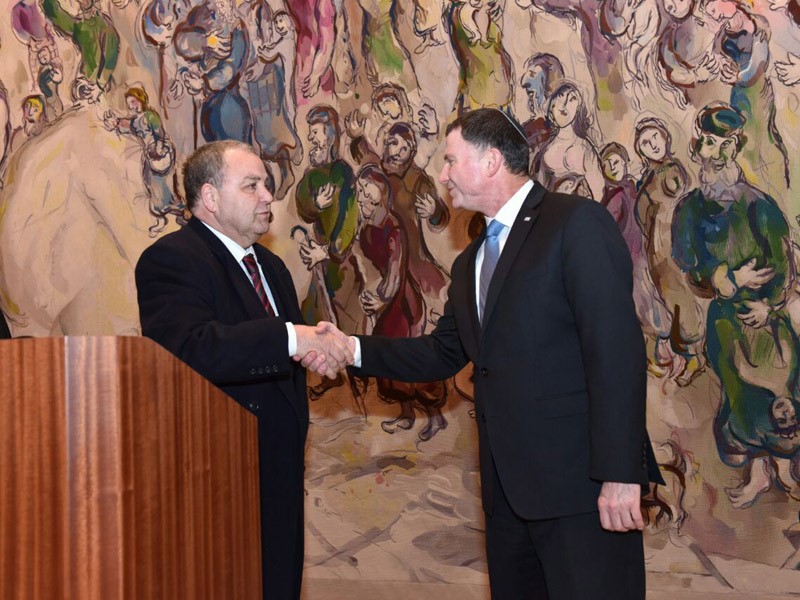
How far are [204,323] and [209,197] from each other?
745 millimetres

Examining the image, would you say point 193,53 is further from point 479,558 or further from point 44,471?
point 44,471

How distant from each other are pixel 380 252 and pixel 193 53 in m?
2.01

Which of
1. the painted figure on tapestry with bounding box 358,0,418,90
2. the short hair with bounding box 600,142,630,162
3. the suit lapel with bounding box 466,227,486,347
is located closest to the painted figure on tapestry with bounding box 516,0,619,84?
the short hair with bounding box 600,142,630,162

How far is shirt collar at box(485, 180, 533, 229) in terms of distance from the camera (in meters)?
3.55

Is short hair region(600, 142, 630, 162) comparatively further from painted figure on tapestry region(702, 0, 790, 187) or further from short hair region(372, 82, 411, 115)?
short hair region(372, 82, 411, 115)

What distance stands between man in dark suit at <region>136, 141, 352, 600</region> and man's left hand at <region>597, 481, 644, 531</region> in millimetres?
1229

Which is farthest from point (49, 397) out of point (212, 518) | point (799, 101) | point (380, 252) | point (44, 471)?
point (799, 101)

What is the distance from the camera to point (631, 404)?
9.86 ft

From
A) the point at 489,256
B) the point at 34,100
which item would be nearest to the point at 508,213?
the point at 489,256

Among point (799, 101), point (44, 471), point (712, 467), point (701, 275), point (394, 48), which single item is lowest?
point (712, 467)

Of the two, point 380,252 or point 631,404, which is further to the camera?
point 380,252

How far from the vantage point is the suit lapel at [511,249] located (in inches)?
130

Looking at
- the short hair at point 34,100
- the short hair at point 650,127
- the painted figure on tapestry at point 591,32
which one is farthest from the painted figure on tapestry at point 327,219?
the short hair at point 34,100

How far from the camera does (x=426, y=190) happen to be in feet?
20.0
